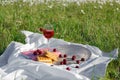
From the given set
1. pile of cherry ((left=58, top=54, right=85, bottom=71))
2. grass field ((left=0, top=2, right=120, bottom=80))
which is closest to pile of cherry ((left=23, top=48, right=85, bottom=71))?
pile of cherry ((left=58, top=54, right=85, bottom=71))

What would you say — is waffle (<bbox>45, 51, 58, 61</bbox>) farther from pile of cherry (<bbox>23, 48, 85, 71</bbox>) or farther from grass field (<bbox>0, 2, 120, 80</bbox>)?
grass field (<bbox>0, 2, 120, 80</bbox>)

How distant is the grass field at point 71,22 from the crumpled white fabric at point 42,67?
150 mm

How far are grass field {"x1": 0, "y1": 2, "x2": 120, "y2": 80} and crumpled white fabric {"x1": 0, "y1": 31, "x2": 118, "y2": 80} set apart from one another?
0.15 metres

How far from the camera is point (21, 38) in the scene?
6.65 m

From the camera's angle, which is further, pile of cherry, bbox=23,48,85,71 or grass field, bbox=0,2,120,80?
grass field, bbox=0,2,120,80

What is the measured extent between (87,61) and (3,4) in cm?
370

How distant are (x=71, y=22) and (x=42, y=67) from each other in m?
Result: 2.61

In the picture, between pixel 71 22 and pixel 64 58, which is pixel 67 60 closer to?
pixel 64 58

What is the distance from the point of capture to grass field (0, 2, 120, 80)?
6449mm

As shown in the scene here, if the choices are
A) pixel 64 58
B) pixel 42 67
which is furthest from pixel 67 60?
pixel 42 67

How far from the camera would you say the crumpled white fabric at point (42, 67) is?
4926mm

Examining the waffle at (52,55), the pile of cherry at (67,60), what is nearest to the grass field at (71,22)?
the pile of cherry at (67,60)

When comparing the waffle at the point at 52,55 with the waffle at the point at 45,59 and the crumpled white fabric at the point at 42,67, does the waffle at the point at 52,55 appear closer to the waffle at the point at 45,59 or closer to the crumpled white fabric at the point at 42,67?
the waffle at the point at 45,59

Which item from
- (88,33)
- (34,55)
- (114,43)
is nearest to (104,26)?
(88,33)
